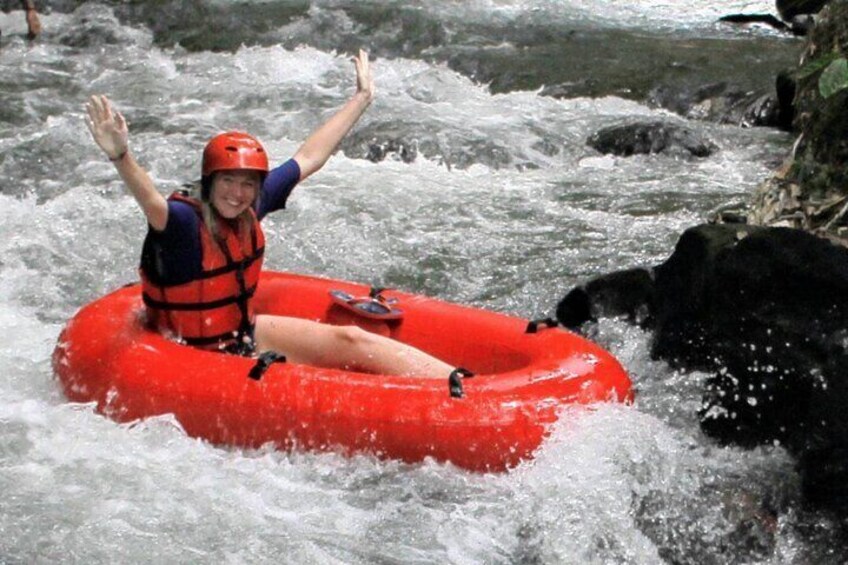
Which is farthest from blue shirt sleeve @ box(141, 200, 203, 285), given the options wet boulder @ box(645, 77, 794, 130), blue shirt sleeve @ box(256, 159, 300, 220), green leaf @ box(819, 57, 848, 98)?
wet boulder @ box(645, 77, 794, 130)

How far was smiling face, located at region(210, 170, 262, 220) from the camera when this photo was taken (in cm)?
470

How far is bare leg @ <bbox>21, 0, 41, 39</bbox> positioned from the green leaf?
10.2 meters

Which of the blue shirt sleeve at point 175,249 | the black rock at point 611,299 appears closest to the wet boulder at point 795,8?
the black rock at point 611,299

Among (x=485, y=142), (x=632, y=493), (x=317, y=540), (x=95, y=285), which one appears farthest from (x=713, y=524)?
(x=485, y=142)

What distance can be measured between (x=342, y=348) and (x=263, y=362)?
38 centimetres

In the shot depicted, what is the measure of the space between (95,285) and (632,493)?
3.38m

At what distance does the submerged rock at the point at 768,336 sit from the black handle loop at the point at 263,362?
1544mm

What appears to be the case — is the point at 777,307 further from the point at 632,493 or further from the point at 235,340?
the point at 235,340

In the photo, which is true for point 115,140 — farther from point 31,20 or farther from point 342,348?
point 31,20

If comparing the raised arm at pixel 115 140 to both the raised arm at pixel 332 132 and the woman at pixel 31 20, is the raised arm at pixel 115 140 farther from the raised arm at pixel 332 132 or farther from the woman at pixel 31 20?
the woman at pixel 31 20

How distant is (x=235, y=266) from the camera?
4902 mm

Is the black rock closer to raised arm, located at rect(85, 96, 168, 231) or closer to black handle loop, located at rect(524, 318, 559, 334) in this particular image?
black handle loop, located at rect(524, 318, 559, 334)

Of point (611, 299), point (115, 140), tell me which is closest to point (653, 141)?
point (611, 299)

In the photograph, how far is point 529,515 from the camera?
14.0 feet
